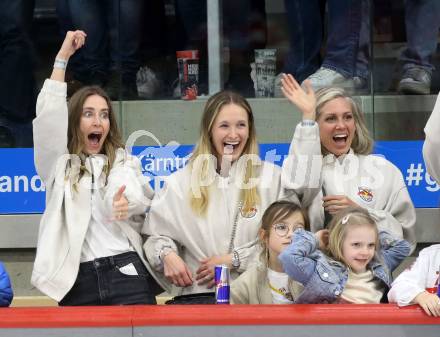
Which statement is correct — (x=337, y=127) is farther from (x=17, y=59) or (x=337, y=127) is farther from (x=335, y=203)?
(x=17, y=59)

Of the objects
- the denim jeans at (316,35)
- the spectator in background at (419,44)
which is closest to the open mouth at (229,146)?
the denim jeans at (316,35)

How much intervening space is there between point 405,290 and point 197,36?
11.8 feet

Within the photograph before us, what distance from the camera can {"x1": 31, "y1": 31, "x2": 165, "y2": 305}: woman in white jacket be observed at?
496 centimetres

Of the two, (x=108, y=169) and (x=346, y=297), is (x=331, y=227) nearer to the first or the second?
(x=346, y=297)

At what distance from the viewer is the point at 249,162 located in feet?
16.8

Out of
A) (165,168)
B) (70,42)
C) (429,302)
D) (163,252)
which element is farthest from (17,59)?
(429,302)

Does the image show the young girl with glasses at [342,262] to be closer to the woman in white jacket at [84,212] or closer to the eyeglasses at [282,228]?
the eyeglasses at [282,228]

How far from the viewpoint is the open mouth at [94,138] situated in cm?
520

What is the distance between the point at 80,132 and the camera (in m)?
5.20

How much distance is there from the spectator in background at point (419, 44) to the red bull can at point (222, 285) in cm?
319

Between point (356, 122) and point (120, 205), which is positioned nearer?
point (120, 205)

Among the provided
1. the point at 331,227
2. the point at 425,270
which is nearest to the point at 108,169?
the point at 331,227

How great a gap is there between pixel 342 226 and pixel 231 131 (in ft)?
2.50

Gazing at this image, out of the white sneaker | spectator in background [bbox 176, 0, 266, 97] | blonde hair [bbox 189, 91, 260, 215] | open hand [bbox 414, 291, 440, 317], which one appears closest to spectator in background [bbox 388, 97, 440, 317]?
open hand [bbox 414, 291, 440, 317]
